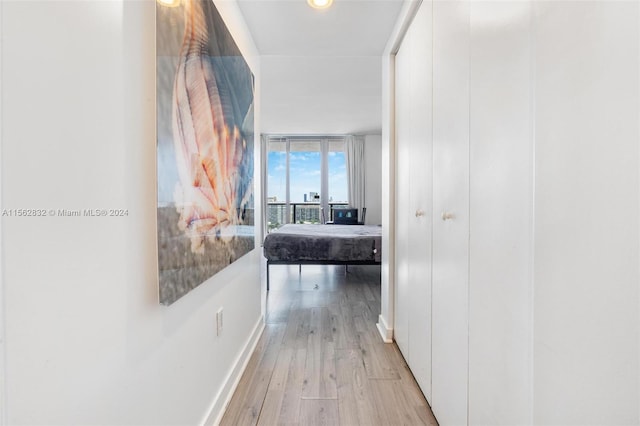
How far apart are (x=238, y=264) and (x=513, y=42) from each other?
157cm

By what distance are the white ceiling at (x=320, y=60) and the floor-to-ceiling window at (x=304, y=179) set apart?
0.78 meters

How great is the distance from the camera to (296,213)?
7.05 m

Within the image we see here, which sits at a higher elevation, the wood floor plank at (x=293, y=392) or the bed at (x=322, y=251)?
the bed at (x=322, y=251)

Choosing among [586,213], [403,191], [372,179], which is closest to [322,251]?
[403,191]

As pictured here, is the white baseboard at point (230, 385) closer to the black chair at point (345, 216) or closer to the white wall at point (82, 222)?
the white wall at point (82, 222)

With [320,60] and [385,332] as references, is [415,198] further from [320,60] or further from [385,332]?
[320,60]

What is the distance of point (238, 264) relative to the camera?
172cm

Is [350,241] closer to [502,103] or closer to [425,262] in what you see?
[425,262]

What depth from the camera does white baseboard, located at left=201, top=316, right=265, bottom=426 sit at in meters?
1.29

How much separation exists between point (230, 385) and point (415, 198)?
142 centimetres

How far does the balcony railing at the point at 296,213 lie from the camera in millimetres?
6977

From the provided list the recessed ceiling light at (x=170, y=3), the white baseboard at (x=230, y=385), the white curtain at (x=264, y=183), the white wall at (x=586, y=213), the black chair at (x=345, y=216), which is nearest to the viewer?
the white wall at (x=586, y=213)

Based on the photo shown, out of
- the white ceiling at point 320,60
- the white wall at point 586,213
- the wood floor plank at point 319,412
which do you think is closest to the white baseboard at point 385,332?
the wood floor plank at point 319,412

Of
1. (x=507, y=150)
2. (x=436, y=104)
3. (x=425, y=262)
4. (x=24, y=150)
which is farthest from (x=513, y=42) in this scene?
(x=24, y=150)
